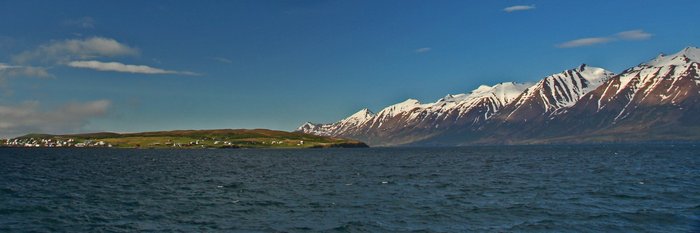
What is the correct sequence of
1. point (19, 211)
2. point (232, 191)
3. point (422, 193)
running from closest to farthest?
point (19, 211) < point (422, 193) < point (232, 191)

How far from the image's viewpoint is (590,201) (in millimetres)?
65125

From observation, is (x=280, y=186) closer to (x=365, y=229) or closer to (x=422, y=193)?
(x=422, y=193)

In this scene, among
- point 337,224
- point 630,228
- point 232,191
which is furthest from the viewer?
point 232,191

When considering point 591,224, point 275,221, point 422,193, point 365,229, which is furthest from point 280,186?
point 591,224

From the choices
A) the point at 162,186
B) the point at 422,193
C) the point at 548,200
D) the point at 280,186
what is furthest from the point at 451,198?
the point at 162,186

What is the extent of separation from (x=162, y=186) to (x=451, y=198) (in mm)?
45777

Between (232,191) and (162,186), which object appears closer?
(232,191)

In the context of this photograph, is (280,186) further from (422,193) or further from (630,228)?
(630,228)

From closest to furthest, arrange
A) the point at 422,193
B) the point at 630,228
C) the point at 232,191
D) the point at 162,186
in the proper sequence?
1. the point at 630,228
2. the point at 422,193
3. the point at 232,191
4. the point at 162,186

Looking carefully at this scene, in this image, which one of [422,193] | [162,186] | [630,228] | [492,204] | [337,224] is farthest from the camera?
[162,186]

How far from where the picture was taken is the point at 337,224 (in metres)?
→ 50.9

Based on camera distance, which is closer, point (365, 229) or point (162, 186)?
point (365, 229)

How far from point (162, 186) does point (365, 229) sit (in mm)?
50728

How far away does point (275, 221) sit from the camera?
52.7m
